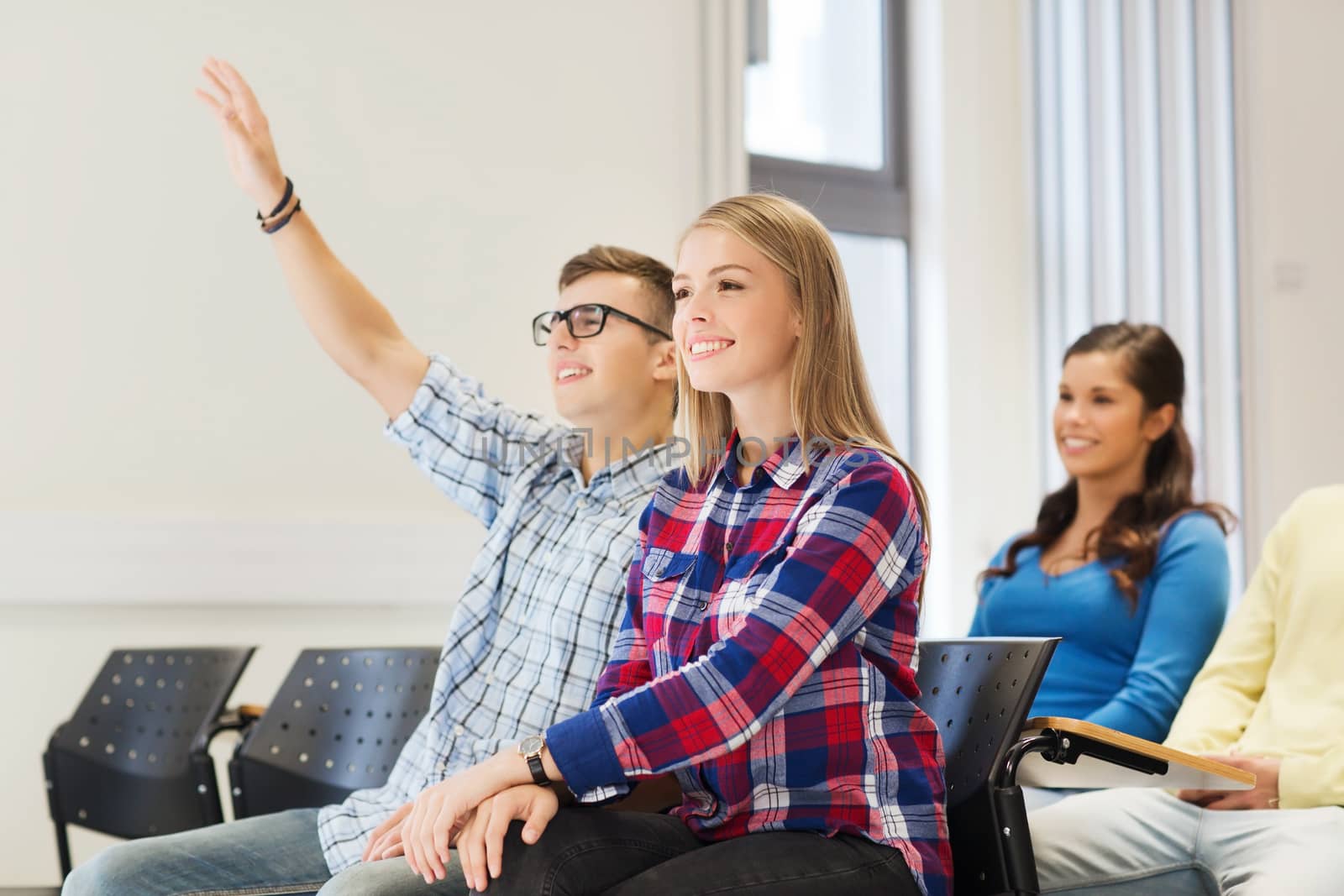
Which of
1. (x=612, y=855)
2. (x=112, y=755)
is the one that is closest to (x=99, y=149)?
(x=112, y=755)

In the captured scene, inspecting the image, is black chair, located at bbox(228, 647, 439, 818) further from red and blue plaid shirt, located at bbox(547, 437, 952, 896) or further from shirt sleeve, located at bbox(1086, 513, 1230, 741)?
shirt sleeve, located at bbox(1086, 513, 1230, 741)

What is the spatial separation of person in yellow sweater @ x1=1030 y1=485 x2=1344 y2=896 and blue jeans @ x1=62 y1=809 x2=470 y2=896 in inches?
44.6

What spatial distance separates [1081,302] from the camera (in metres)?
4.64

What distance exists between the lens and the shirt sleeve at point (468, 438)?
7.55 ft

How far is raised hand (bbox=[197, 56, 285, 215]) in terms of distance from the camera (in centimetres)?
227

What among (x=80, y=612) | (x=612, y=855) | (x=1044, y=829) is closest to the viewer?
(x=612, y=855)

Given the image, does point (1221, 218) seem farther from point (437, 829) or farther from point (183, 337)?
point (437, 829)

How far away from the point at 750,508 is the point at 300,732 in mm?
1380

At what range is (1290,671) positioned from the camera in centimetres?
218

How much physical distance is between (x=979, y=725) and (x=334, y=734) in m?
1.38

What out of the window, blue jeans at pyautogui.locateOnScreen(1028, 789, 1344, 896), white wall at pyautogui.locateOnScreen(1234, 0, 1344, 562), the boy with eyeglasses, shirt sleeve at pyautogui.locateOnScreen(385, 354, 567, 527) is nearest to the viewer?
blue jeans at pyautogui.locateOnScreen(1028, 789, 1344, 896)

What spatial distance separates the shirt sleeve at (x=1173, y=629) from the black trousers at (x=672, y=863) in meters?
1.12

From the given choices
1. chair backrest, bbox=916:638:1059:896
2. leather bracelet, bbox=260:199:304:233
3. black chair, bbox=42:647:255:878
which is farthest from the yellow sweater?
black chair, bbox=42:647:255:878

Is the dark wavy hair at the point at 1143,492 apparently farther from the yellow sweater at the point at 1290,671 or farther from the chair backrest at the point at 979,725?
the chair backrest at the point at 979,725
